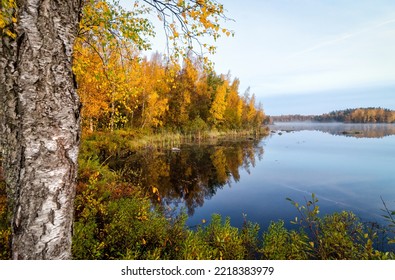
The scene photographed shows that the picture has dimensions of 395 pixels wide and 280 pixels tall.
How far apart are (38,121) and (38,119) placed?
18 mm

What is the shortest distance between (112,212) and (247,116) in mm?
54281

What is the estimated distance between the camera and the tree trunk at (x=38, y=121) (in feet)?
6.72

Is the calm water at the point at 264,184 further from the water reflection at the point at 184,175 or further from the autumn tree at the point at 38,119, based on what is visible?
the autumn tree at the point at 38,119

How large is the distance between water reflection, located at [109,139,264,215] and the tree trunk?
18.0 feet

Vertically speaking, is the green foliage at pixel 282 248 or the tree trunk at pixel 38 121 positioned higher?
the tree trunk at pixel 38 121

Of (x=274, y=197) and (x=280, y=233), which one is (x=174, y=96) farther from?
(x=280, y=233)

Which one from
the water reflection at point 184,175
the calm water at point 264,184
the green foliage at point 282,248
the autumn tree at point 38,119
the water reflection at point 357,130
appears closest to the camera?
the autumn tree at point 38,119

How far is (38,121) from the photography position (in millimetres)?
2070

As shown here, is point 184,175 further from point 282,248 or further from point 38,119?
point 38,119

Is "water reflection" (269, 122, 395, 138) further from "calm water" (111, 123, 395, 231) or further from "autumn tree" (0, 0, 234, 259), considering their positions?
"autumn tree" (0, 0, 234, 259)

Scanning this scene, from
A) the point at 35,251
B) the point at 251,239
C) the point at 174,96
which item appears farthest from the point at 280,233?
the point at 174,96

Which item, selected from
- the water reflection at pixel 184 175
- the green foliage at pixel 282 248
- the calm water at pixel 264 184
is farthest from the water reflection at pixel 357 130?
the green foliage at pixel 282 248

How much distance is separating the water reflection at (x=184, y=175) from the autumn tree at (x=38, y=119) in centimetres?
546

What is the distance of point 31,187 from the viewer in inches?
82.2
